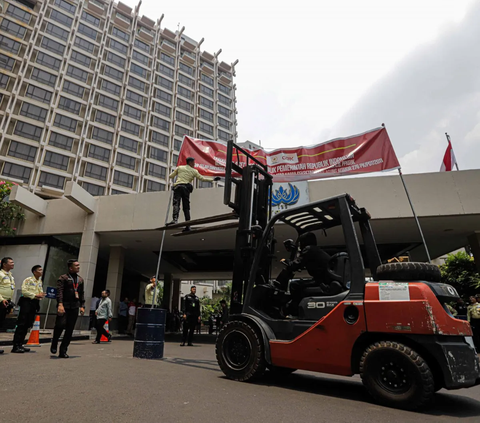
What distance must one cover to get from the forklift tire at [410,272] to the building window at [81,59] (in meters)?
56.4

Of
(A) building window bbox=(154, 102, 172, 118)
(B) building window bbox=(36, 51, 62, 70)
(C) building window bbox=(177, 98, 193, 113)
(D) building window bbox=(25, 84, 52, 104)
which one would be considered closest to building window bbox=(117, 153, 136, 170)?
(A) building window bbox=(154, 102, 172, 118)

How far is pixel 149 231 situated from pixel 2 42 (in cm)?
4467

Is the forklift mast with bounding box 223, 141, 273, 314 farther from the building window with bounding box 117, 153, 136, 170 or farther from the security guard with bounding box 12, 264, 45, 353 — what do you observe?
the building window with bounding box 117, 153, 136, 170

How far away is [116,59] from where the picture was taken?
53.8m

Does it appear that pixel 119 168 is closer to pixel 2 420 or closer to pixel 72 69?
pixel 72 69

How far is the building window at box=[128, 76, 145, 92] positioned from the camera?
178 ft

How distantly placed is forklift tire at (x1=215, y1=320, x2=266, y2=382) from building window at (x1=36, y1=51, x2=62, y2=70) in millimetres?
52894

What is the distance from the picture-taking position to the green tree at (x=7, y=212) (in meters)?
15.1

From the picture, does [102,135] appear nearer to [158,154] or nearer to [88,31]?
[158,154]

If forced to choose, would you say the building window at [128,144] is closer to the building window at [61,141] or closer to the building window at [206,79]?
the building window at [61,141]

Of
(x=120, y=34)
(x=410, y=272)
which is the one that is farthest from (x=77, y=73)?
(x=410, y=272)

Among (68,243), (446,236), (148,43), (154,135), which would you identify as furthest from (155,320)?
(148,43)

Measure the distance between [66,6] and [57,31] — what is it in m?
5.69

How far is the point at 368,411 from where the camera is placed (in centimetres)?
317
